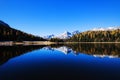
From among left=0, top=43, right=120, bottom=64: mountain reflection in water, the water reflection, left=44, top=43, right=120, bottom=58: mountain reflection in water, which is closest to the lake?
left=0, top=43, right=120, bottom=64: mountain reflection in water

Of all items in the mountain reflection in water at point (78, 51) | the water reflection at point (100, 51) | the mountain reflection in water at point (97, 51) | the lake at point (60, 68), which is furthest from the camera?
the mountain reflection in water at point (97, 51)

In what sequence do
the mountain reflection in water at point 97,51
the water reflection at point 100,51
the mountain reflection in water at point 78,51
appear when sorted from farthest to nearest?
the mountain reflection in water at point 97,51
the water reflection at point 100,51
the mountain reflection in water at point 78,51

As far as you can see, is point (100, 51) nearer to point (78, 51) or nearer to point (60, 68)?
point (78, 51)

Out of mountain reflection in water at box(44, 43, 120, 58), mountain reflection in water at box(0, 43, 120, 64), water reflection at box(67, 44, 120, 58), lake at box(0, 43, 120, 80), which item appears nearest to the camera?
lake at box(0, 43, 120, 80)

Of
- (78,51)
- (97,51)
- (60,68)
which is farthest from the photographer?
(78,51)

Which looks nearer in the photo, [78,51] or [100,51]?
[100,51]

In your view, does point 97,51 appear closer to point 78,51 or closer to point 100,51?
point 100,51

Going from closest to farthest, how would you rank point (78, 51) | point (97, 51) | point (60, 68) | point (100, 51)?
point (60, 68)
point (100, 51)
point (97, 51)
point (78, 51)

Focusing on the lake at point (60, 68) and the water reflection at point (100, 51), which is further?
the water reflection at point (100, 51)

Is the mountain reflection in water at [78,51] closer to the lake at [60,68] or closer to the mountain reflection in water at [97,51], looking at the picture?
the mountain reflection in water at [97,51]

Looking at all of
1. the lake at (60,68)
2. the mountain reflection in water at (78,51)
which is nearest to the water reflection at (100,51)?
the mountain reflection in water at (78,51)

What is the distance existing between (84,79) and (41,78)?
17.6 ft

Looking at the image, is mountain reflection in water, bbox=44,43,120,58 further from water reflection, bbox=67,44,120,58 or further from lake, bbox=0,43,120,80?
lake, bbox=0,43,120,80

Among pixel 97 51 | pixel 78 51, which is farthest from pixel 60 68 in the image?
pixel 97 51
